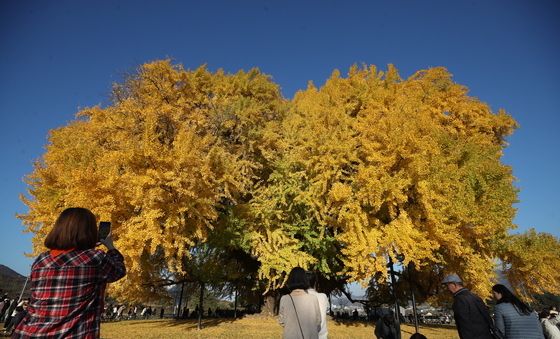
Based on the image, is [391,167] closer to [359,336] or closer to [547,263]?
[359,336]

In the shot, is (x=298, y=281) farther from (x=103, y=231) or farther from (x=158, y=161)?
(x=158, y=161)

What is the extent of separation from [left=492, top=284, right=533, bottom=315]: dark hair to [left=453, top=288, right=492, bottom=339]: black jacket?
1.79 feet

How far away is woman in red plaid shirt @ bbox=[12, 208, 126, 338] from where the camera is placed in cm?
213

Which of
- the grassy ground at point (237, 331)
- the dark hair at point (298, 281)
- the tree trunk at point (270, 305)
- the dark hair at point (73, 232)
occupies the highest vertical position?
the dark hair at point (73, 232)

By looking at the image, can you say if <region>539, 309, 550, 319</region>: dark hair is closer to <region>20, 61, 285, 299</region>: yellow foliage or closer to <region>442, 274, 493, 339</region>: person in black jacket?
<region>442, 274, 493, 339</region>: person in black jacket

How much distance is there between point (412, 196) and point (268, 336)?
24.9ft

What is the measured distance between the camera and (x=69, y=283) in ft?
7.17

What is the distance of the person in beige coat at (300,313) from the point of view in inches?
127

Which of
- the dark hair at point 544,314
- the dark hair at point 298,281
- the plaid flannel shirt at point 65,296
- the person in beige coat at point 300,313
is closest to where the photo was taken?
the plaid flannel shirt at point 65,296

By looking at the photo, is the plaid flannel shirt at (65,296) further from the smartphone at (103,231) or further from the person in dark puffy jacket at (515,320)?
the person in dark puffy jacket at (515,320)

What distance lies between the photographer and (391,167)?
12.7 meters

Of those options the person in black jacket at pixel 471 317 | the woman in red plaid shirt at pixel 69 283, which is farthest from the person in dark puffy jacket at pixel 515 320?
the woman in red plaid shirt at pixel 69 283

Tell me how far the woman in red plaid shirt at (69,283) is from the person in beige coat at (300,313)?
5.60ft

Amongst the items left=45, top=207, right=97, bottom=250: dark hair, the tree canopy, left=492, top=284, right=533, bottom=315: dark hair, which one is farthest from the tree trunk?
left=45, top=207, right=97, bottom=250: dark hair
